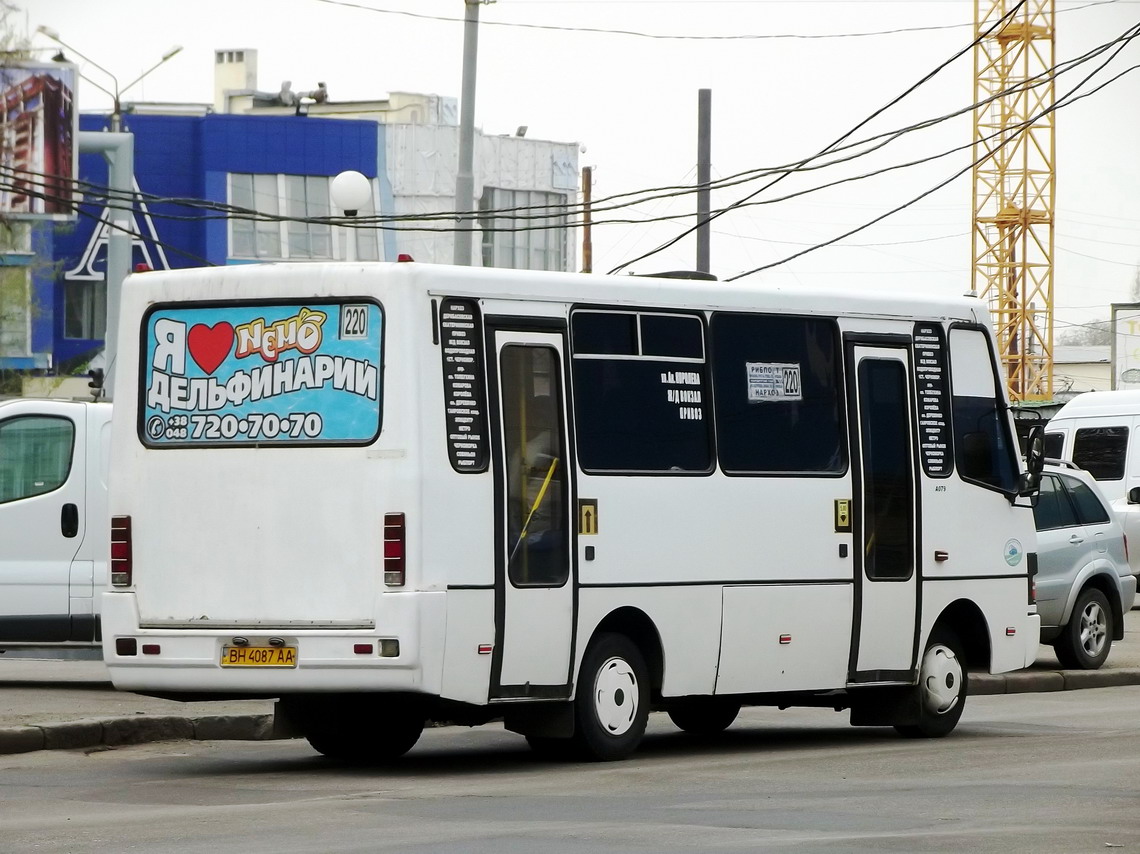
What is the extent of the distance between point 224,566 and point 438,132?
51553 mm

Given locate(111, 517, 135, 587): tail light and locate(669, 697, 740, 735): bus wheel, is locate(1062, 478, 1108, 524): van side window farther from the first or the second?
locate(111, 517, 135, 587): tail light

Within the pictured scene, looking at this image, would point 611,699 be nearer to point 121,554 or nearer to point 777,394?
point 777,394

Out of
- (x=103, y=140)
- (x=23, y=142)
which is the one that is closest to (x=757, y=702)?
(x=103, y=140)

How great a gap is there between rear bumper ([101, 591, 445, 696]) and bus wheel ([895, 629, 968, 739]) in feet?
13.3

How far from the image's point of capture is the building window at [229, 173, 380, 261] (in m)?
59.6

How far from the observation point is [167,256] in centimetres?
5884

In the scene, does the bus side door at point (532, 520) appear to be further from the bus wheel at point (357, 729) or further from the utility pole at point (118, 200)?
the utility pole at point (118, 200)

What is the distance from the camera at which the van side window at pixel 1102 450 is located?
28.4m

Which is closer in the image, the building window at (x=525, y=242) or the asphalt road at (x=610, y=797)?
the asphalt road at (x=610, y=797)

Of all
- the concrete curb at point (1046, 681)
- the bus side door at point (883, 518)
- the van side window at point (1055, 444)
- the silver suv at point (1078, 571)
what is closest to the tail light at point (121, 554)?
the bus side door at point (883, 518)

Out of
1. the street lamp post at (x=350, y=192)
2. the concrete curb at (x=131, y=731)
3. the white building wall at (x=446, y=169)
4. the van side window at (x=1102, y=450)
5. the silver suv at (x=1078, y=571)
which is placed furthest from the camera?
the white building wall at (x=446, y=169)

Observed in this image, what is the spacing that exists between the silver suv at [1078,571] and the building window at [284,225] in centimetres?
4131

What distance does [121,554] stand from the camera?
1184 cm

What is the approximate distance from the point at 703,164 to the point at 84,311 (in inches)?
1288
